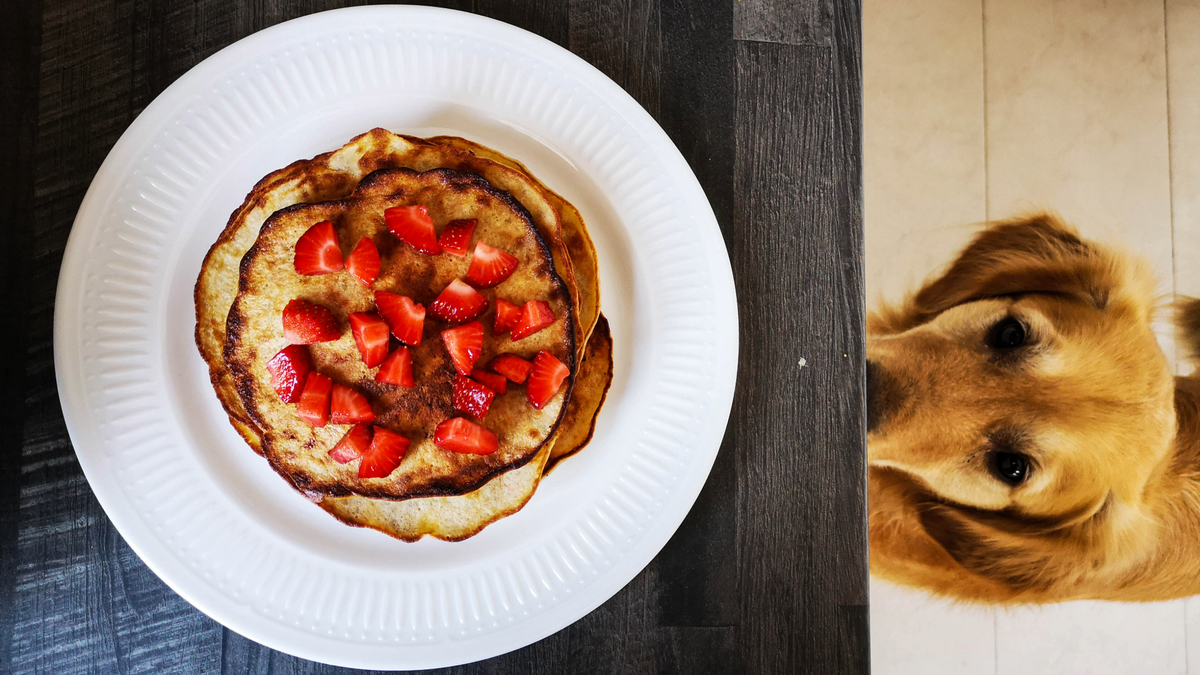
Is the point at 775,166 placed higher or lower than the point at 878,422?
higher

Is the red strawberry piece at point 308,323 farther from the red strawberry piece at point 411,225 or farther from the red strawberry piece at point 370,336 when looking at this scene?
the red strawberry piece at point 411,225

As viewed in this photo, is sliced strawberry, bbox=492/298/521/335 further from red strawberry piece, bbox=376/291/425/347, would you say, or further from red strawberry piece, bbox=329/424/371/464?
red strawberry piece, bbox=329/424/371/464

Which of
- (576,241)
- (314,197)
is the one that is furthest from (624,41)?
(314,197)

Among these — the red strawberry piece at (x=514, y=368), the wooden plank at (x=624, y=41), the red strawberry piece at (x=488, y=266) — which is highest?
the wooden plank at (x=624, y=41)

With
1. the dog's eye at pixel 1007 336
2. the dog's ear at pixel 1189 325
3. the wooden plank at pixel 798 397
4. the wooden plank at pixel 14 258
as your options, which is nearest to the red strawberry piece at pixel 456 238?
the wooden plank at pixel 798 397

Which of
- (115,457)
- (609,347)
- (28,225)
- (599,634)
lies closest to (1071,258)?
(609,347)

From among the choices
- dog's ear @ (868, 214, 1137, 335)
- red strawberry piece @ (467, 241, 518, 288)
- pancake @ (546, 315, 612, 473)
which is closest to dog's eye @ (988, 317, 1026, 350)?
dog's ear @ (868, 214, 1137, 335)

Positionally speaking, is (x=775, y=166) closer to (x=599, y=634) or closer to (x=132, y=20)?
(x=599, y=634)

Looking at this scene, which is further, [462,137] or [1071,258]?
[1071,258]

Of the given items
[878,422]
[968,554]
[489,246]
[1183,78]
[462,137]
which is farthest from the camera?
[1183,78]
